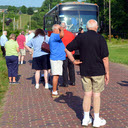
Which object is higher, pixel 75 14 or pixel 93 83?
pixel 75 14

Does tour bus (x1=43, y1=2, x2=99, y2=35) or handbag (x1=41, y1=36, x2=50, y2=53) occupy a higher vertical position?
tour bus (x1=43, y1=2, x2=99, y2=35)

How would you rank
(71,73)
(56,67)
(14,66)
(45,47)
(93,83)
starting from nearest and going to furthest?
(93,83)
(56,67)
(45,47)
(71,73)
(14,66)

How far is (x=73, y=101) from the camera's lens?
24.5 ft

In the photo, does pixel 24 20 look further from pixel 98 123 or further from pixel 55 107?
pixel 98 123

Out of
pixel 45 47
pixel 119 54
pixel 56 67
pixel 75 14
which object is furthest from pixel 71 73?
pixel 119 54

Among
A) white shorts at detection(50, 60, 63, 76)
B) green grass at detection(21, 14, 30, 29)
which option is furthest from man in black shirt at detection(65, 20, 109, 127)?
A: green grass at detection(21, 14, 30, 29)

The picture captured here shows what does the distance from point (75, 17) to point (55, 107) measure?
16.4 meters

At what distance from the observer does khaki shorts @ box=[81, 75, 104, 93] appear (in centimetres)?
525

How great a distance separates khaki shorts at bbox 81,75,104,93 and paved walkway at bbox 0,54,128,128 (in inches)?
26.0

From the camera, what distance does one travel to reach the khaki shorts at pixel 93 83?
5.25 meters

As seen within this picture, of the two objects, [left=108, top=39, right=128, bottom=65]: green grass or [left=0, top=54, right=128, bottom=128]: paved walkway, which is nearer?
[left=0, top=54, right=128, bottom=128]: paved walkway

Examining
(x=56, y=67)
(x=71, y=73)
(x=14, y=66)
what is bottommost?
(x=71, y=73)

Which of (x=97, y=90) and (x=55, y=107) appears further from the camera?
(x=55, y=107)

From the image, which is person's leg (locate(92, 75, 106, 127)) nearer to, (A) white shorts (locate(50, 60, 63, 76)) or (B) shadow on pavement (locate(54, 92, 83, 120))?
(B) shadow on pavement (locate(54, 92, 83, 120))
